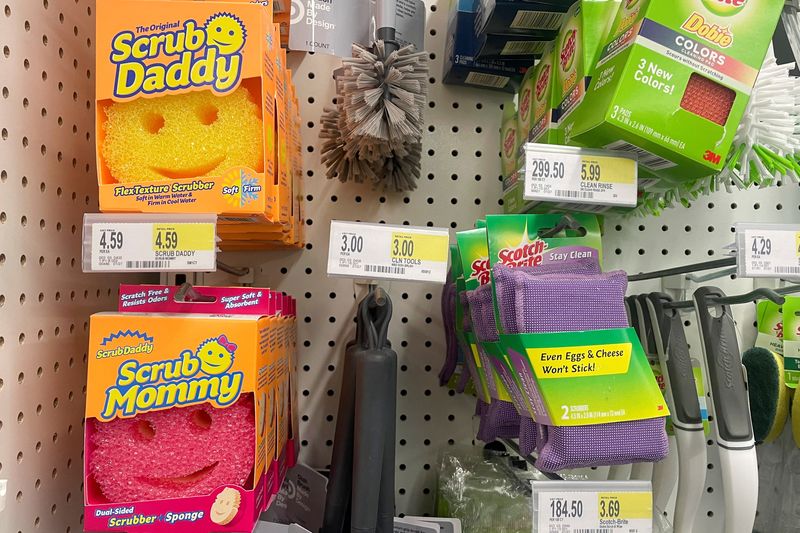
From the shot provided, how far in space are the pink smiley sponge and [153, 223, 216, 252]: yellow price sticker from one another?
182 millimetres

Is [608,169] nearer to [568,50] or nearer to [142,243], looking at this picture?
[568,50]

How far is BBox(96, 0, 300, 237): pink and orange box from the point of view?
571mm

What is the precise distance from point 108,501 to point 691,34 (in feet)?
2.70

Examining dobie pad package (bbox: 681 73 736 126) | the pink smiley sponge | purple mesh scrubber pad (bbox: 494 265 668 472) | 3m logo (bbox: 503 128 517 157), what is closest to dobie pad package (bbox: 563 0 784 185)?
dobie pad package (bbox: 681 73 736 126)

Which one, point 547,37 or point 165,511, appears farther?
point 547,37

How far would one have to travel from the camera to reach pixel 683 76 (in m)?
0.58

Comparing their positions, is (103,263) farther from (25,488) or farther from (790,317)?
(790,317)

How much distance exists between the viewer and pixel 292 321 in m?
0.82

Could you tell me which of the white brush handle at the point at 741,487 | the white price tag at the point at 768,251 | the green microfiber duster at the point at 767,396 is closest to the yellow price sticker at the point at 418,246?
the white price tag at the point at 768,251

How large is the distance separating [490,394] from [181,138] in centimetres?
51

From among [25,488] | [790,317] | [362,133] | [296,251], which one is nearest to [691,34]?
[362,133]

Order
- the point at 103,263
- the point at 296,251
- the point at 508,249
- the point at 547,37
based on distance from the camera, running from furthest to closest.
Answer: the point at 296,251 < the point at 547,37 < the point at 508,249 < the point at 103,263

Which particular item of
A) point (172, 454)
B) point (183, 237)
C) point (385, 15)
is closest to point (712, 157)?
point (385, 15)

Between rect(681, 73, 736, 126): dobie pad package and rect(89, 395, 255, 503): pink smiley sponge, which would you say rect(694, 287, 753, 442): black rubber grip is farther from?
rect(89, 395, 255, 503): pink smiley sponge
